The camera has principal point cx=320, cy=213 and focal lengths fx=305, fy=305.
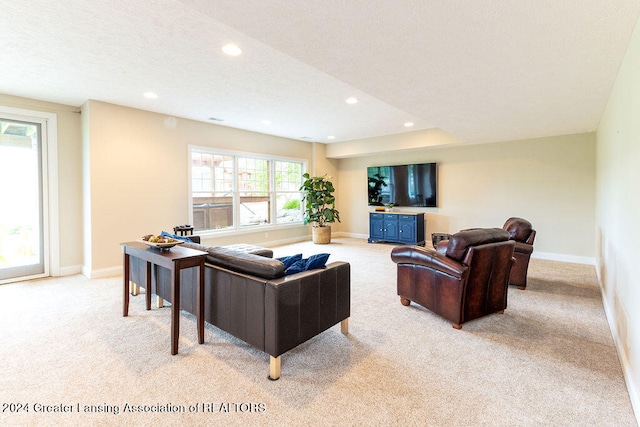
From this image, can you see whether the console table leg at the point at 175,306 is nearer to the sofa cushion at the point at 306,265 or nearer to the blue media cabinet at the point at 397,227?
the sofa cushion at the point at 306,265

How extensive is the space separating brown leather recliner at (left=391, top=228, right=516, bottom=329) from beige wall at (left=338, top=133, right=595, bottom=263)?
3608 millimetres

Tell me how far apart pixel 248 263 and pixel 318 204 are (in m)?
5.42

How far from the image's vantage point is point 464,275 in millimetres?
2717

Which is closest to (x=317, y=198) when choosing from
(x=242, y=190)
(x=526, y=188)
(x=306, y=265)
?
(x=242, y=190)

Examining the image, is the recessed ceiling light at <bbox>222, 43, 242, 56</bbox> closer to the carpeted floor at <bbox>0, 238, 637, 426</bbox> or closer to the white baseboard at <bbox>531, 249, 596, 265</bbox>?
the carpeted floor at <bbox>0, 238, 637, 426</bbox>

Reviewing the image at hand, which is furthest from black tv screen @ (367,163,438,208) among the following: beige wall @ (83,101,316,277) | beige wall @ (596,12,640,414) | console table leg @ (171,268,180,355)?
console table leg @ (171,268,180,355)

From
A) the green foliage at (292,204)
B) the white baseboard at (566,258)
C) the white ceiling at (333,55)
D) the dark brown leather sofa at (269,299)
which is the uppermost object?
the white ceiling at (333,55)

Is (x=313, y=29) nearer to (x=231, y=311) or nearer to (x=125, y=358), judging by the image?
(x=231, y=311)

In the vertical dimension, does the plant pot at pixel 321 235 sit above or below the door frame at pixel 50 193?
below

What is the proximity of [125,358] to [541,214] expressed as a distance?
6.79 meters

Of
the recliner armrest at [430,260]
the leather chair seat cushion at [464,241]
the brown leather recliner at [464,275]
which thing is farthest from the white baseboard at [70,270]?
the leather chair seat cushion at [464,241]

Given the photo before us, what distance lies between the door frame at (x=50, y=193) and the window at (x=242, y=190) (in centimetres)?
193

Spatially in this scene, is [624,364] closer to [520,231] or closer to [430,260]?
[430,260]

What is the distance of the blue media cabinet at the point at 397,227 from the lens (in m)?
7.00
